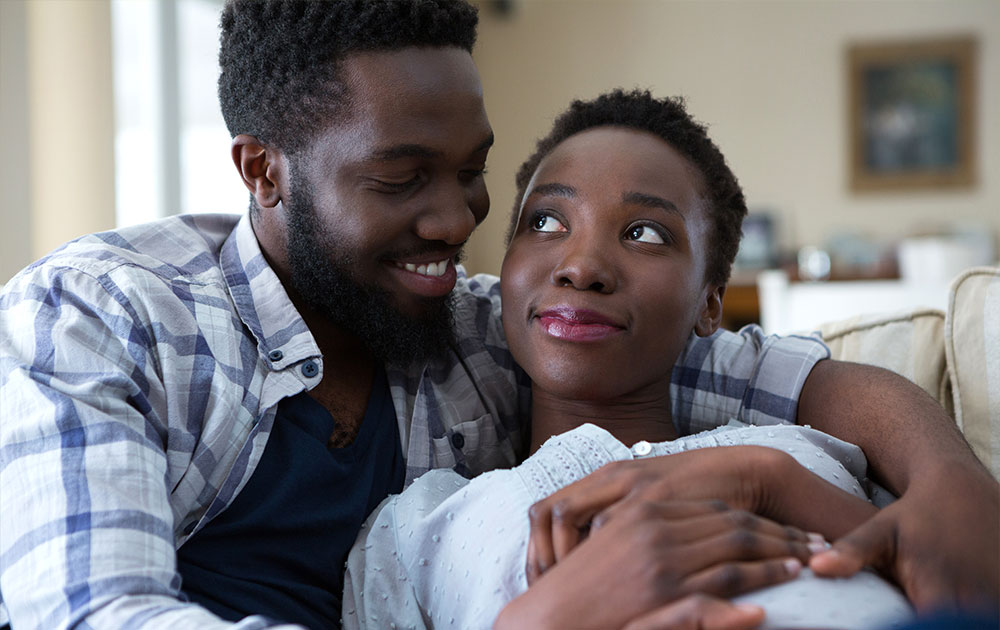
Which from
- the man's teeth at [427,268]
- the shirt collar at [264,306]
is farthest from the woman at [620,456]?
the shirt collar at [264,306]

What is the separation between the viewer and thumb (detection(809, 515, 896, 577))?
875mm

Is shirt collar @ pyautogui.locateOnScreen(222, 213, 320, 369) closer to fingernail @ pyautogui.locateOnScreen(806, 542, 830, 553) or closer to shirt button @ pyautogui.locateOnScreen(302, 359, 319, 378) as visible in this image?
shirt button @ pyautogui.locateOnScreen(302, 359, 319, 378)

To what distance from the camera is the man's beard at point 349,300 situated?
1340 mm

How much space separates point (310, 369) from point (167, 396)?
218 millimetres

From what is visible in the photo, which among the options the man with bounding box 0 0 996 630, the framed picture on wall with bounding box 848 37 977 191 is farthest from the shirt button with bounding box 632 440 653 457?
the framed picture on wall with bounding box 848 37 977 191

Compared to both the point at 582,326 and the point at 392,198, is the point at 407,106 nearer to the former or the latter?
the point at 392,198

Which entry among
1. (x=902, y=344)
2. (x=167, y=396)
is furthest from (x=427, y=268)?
(x=902, y=344)

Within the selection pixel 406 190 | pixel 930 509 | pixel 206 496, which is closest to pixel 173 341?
pixel 206 496

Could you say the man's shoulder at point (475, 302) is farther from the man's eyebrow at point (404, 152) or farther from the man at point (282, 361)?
the man's eyebrow at point (404, 152)

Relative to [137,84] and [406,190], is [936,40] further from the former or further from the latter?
[406,190]

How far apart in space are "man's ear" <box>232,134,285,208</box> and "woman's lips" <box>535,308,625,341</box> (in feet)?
1.64

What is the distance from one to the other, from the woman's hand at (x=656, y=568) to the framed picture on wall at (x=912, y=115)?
6007 millimetres

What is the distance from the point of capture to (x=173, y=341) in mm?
1106

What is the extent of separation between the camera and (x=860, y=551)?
0.90 meters
